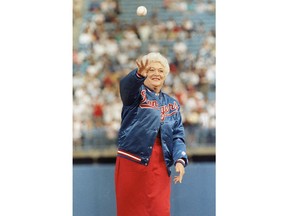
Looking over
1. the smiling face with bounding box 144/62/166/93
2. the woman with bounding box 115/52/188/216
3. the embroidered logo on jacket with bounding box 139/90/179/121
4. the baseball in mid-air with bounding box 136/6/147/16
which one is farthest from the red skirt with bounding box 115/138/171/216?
the baseball in mid-air with bounding box 136/6/147/16

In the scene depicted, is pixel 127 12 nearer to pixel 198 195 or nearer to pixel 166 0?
pixel 166 0

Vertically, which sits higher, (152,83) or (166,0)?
(166,0)

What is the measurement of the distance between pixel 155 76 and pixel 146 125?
0.23 meters

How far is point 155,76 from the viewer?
2619 mm

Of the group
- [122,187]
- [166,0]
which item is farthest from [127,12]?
[122,187]

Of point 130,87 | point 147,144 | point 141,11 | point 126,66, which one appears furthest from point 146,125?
point 141,11

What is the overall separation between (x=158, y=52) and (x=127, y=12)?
0.77 ft

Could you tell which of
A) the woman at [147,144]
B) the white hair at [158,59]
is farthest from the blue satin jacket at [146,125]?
the white hair at [158,59]

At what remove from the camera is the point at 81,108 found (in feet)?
8.60

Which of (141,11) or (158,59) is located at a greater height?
(141,11)

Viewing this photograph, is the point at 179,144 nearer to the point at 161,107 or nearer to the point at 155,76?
the point at 161,107

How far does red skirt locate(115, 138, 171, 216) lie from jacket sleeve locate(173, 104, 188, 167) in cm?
7

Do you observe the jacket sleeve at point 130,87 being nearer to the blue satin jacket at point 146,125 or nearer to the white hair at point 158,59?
the blue satin jacket at point 146,125

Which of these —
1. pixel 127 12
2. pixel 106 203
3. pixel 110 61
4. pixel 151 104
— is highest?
pixel 127 12
